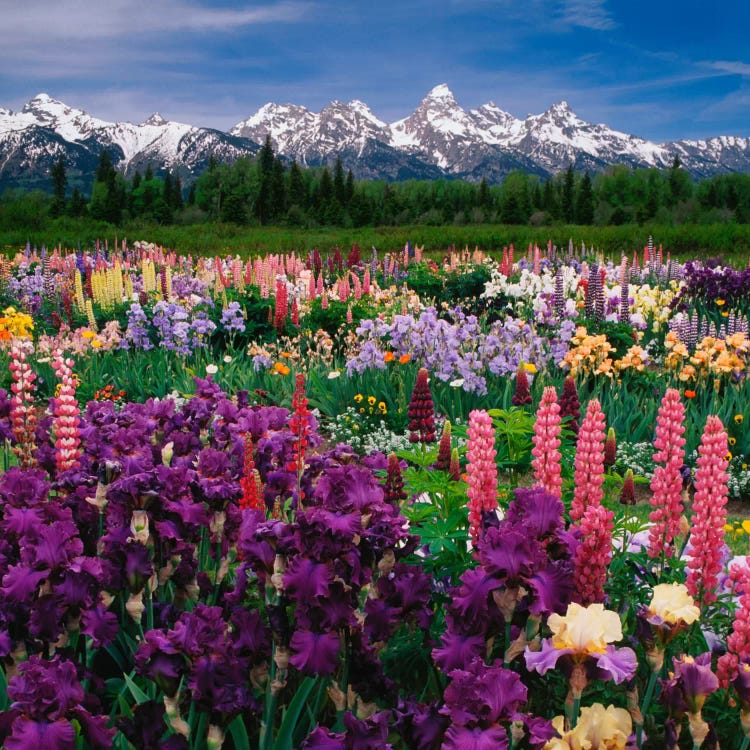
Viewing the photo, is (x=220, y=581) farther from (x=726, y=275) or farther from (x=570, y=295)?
(x=726, y=275)

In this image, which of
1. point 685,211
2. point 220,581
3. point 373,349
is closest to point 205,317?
point 373,349

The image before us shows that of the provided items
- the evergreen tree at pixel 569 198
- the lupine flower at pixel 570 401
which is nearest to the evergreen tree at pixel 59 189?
the evergreen tree at pixel 569 198

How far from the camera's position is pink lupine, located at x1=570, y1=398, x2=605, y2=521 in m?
2.74

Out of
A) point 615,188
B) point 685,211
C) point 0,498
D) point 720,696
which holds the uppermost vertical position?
point 615,188

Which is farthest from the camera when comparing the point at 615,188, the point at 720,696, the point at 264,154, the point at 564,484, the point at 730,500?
the point at 615,188

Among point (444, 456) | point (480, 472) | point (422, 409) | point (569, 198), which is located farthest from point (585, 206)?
point (480, 472)

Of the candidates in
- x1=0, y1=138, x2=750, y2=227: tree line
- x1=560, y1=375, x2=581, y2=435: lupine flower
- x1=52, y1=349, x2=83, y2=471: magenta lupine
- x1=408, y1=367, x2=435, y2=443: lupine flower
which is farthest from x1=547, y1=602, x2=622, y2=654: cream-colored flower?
x1=0, y1=138, x2=750, y2=227: tree line

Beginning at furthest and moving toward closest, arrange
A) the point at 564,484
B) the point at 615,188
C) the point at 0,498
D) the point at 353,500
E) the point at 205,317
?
the point at 615,188
the point at 205,317
the point at 564,484
the point at 0,498
the point at 353,500

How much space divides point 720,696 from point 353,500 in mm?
1370

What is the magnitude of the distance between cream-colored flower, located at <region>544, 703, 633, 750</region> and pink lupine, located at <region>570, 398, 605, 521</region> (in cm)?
86

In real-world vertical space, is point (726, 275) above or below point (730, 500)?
above

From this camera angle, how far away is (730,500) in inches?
259

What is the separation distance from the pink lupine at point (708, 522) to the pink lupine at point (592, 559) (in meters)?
0.51

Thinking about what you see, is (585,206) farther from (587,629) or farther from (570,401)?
(587,629)
